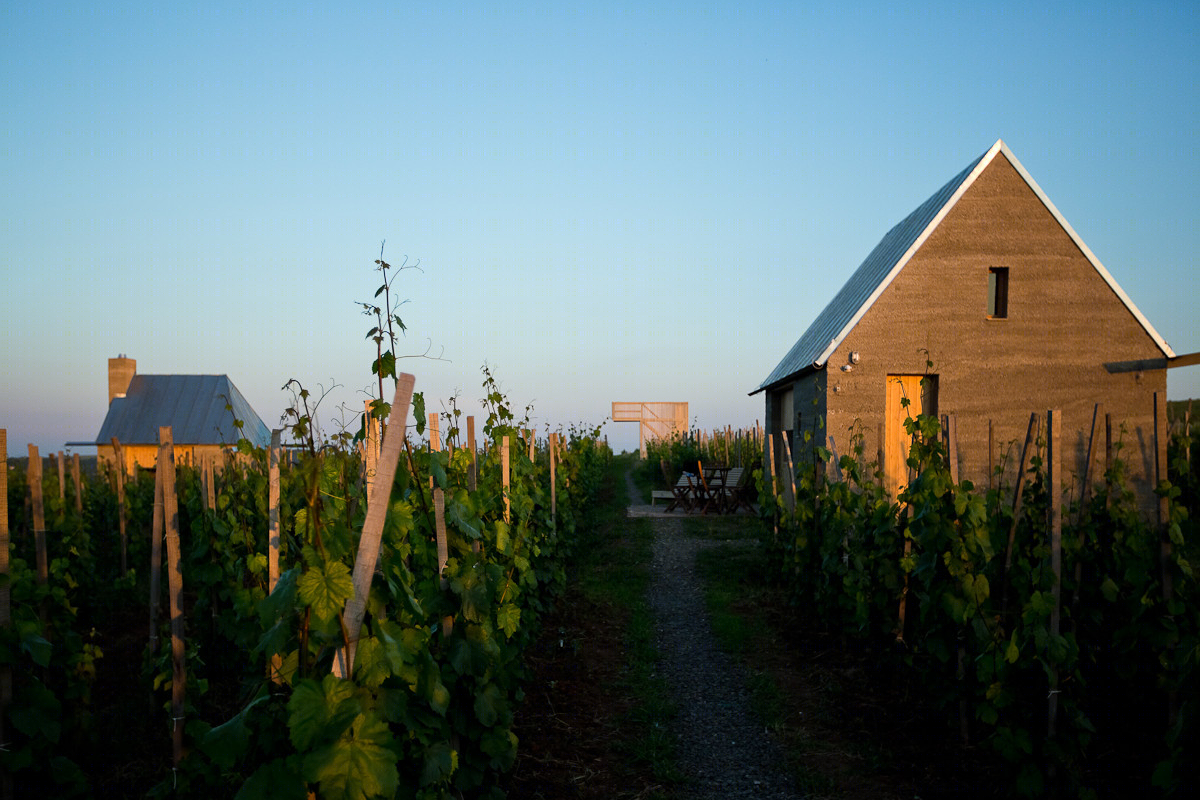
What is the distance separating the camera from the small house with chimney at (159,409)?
104ft

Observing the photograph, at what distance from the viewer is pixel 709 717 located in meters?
5.29

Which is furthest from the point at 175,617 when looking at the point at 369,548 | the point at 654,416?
the point at 654,416

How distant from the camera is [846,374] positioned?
38.2 feet

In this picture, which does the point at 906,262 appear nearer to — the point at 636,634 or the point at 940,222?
the point at 940,222

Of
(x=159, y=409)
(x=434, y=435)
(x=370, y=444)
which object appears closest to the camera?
(x=370, y=444)

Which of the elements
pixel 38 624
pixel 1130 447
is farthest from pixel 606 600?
pixel 1130 447

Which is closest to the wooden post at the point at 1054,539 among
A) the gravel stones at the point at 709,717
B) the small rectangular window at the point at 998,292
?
the gravel stones at the point at 709,717

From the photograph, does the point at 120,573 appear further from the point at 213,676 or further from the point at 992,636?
the point at 992,636

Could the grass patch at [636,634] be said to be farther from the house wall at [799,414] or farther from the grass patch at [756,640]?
the house wall at [799,414]

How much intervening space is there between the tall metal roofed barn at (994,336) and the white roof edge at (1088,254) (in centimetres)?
2

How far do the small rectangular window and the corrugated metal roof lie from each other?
29158 millimetres

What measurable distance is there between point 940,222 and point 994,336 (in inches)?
Answer: 78.1

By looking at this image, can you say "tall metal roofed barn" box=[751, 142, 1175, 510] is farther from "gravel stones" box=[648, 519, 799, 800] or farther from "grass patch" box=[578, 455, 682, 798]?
"gravel stones" box=[648, 519, 799, 800]

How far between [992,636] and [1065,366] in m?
9.17
